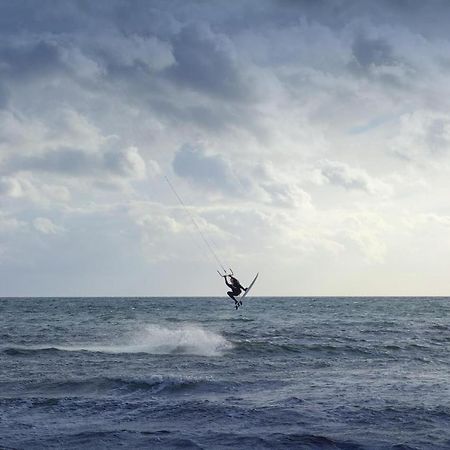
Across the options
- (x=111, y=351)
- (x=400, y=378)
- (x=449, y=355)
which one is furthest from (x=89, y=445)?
(x=449, y=355)

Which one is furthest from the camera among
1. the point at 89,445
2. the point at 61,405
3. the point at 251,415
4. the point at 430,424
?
the point at 61,405

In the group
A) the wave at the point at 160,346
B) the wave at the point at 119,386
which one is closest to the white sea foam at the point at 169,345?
the wave at the point at 160,346

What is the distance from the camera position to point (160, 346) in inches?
1582

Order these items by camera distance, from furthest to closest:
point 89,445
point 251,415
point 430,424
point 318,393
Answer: point 318,393, point 251,415, point 430,424, point 89,445

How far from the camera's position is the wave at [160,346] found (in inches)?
1420

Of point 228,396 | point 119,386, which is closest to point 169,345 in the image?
point 119,386

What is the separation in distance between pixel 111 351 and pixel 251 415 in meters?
20.6

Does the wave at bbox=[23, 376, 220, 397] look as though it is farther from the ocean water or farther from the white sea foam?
the white sea foam

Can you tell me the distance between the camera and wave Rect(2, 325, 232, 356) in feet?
118

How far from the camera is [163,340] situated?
4419cm

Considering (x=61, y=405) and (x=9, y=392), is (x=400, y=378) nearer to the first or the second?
(x=61, y=405)

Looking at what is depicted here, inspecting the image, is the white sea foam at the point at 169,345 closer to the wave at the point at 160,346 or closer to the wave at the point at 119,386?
the wave at the point at 160,346

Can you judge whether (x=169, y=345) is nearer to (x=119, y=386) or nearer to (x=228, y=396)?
(x=119, y=386)

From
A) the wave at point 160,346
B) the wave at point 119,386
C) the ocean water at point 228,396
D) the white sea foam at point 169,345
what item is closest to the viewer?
the ocean water at point 228,396
